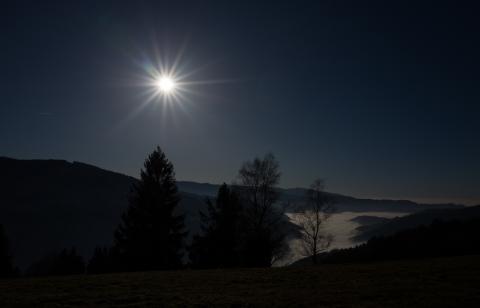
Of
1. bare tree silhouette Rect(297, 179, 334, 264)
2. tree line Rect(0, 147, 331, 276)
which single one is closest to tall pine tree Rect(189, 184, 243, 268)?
tree line Rect(0, 147, 331, 276)

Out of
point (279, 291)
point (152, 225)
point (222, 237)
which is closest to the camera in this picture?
point (279, 291)

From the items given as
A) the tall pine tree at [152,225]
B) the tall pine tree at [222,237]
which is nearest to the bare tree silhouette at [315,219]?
the tall pine tree at [222,237]

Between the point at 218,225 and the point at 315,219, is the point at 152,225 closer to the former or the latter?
the point at 218,225

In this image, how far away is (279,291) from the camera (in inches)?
485

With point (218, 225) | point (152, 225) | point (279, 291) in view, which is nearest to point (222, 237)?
point (218, 225)

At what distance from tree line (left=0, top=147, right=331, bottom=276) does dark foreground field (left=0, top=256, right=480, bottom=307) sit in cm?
1538

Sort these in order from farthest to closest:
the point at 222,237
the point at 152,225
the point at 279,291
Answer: the point at 222,237 < the point at 152,225 < the point at 279,291

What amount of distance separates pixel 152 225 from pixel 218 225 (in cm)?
691

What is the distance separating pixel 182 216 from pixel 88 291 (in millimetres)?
20571

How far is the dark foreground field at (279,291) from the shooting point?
1028 centimetres

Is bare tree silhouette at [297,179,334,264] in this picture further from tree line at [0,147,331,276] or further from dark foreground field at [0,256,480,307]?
dark foreground field at [0,256,480,307]

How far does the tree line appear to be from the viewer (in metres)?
30.5

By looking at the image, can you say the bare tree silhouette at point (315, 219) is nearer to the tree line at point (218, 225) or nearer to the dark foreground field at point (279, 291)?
the tree line at point (218, 225)

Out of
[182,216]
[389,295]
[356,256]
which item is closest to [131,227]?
[182,216]
